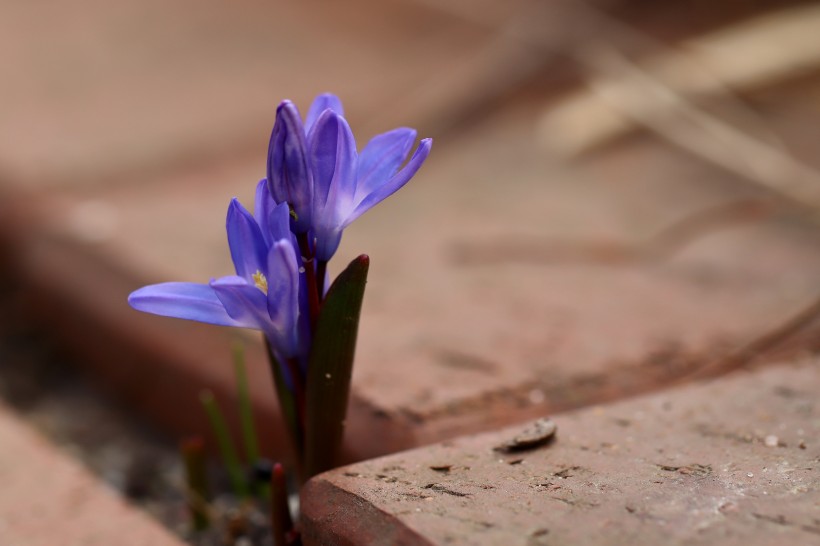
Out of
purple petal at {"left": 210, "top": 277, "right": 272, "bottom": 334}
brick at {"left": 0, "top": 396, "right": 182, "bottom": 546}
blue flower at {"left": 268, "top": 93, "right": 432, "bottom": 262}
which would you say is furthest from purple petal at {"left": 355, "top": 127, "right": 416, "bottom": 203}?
brick at {"left": 0, "top": 396, "right": 182, "bottom": 546}

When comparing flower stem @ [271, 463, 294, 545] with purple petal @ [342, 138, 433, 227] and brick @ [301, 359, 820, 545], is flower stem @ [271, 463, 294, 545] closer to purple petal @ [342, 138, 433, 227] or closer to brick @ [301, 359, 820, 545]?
brick @ [301, 359, 820, 545]

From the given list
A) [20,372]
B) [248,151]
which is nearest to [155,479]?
[20,372]

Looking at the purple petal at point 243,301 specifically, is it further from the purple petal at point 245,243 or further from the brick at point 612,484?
the brick at point 612,484

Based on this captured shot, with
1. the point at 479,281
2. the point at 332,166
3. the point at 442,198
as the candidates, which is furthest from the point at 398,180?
the point at 442,198

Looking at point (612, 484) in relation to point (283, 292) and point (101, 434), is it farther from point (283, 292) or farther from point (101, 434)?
point (101, 434)

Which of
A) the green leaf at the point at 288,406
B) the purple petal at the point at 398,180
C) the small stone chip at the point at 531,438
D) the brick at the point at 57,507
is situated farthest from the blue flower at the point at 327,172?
the brick at the point at 57,507

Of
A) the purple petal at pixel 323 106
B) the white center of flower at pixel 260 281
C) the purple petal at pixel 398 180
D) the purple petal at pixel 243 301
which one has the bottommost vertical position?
the purple petal at pixel 243 301
